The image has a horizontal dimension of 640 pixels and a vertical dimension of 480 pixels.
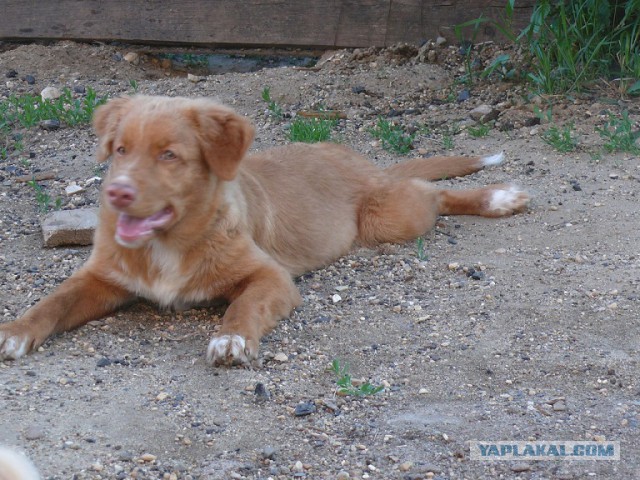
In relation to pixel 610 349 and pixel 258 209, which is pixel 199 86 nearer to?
pixel 258 209

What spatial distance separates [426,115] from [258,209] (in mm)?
2896

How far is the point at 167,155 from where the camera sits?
4.78 m

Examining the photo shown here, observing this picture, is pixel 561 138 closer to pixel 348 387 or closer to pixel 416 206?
pixel 416 206

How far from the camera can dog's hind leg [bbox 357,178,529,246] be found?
6.30 m

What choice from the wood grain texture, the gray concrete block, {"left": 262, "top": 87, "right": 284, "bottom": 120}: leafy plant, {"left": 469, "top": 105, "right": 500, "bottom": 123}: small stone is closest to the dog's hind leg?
{"left": 469, "top": 105, "right": 500, "bottom": 123}: small stone

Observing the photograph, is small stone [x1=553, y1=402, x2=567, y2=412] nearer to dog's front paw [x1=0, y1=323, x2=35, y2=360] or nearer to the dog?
the dog

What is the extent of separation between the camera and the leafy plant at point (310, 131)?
759 cm

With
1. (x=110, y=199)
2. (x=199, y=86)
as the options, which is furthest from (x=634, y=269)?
(x=199, y=86)

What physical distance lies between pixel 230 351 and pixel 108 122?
53.2 inches

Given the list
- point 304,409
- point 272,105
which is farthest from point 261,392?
point 272,105

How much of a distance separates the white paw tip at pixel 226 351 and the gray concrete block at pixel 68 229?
1799 millimetres

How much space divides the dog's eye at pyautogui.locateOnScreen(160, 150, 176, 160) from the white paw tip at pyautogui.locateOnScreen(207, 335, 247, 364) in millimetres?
888

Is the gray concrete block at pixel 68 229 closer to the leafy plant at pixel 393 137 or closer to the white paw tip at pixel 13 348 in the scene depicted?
the white paw tip at pixel 13 348

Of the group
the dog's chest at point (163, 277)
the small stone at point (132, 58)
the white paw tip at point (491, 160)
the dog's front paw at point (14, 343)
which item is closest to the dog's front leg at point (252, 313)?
the dog's chest at point (163, 277)
